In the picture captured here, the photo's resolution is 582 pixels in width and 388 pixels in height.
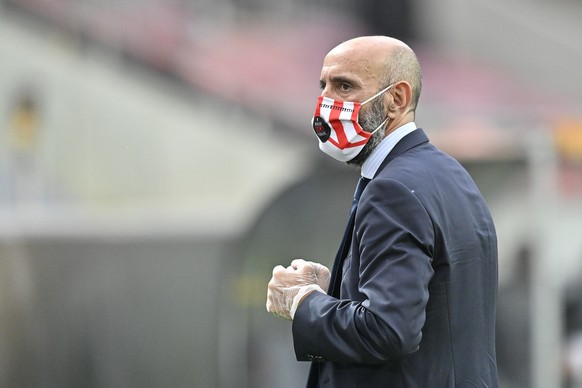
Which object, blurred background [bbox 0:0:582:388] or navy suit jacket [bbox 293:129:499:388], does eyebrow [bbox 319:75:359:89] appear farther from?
blurred background [bbox 0:0:582:388]

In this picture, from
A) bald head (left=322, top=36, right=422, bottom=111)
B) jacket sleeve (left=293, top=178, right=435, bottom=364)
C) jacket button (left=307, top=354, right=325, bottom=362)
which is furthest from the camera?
bald head (left=322, top=36, right=422, bottom=111)

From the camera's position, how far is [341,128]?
2.68 metres

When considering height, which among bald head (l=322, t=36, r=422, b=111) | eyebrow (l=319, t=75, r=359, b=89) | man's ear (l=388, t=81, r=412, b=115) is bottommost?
man's ear (l=388, t=81, r=412, b=115)

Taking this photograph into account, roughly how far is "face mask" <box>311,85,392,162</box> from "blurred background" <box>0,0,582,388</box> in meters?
4.20

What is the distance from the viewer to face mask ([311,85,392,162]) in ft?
8.72

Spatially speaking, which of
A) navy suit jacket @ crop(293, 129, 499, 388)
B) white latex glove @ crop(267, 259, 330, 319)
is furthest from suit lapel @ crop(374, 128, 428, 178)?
white latex glove @ crop(267, 259, 330, 319)

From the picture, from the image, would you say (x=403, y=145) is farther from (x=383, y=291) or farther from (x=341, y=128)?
(x=383, y=291)

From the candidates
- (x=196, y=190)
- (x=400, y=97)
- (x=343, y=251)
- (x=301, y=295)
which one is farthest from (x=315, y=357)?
(x=196, y=190)

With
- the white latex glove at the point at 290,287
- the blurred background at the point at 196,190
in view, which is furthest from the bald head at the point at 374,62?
the blurred background at the point at 196,190

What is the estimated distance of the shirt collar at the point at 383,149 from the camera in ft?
Answer: 8.80

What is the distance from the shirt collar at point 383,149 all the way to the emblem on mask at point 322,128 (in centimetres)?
11

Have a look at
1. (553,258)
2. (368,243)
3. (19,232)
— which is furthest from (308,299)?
(19,232)

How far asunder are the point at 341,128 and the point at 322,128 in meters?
0.06

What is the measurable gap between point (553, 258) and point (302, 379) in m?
1.90
